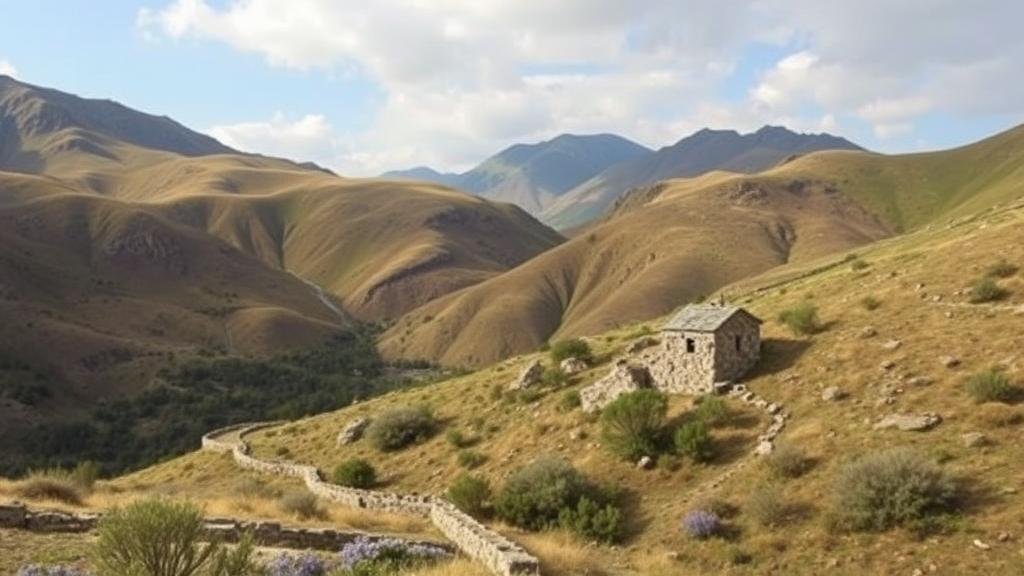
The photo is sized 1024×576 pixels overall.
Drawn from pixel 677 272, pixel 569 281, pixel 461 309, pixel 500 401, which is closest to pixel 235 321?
pixel 461 309

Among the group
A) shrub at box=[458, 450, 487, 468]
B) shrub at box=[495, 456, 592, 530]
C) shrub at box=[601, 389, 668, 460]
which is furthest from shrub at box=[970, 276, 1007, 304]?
shrub at box=[458, 450, 487, 468]

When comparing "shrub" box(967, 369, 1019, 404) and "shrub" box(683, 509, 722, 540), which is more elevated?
"shrub" box(967, 369, 1019, 404)

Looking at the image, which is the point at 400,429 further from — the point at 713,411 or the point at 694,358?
the point at 713,411

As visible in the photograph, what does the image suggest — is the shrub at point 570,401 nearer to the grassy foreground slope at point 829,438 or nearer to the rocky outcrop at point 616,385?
the grassy foreground slope at point 829,438

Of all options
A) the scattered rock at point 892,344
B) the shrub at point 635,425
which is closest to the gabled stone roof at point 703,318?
the shrub at point 635,425

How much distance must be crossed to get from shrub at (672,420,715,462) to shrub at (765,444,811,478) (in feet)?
9.02

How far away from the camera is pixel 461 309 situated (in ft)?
524

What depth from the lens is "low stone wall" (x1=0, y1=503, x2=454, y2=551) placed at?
19.9 meters

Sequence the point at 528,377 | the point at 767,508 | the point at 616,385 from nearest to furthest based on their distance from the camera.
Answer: the point at 767,508, the point at 616,385, the point at 528,377

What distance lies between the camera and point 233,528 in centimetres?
2006

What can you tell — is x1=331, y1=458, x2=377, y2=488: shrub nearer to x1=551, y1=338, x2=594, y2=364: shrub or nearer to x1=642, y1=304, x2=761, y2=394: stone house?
x1=551, y1=338, x2=594, y2=364: shrub

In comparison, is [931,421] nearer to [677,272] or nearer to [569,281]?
[677,272]

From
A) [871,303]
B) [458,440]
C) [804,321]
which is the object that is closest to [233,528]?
[458,440]

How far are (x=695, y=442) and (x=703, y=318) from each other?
6.58m
